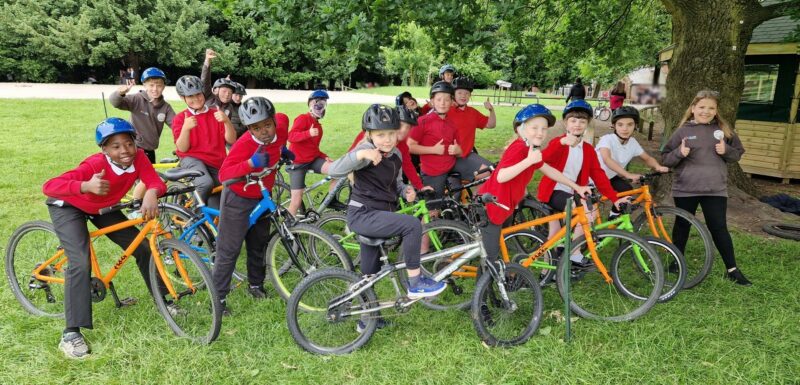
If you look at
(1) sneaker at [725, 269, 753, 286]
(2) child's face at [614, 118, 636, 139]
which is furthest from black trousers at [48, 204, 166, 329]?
(1) sneaker at [725, 269, 753, 286]

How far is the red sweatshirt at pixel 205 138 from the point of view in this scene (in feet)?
17.0

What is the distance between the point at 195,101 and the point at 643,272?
182 inches

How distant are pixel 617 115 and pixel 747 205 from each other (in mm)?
4027

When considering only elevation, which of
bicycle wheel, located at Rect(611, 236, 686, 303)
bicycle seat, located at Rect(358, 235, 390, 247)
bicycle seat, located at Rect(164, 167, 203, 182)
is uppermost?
bicycle seat, located at Rect(164, 167, 203, 182)

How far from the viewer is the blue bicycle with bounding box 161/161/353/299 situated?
4.19 m

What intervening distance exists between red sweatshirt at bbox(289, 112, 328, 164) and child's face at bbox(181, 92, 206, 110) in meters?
1.11

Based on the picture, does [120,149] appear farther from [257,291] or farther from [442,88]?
[442,88]

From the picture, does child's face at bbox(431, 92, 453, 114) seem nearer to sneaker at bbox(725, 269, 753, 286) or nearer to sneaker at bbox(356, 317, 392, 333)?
sneaker at bbox(356, 317, 392, 333)

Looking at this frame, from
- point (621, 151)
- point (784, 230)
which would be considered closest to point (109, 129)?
point (621, 151)

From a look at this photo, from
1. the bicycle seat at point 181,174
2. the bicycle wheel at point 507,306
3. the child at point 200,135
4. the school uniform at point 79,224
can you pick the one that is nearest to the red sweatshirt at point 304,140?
the child at point 200,135

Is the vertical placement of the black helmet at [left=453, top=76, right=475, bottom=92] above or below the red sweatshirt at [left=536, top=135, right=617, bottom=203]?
above

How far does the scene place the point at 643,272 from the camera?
14.4ft

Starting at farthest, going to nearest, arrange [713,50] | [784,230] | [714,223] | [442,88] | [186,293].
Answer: [713,50] → [784,230] → [442,88] → [714,223] → [186,293]

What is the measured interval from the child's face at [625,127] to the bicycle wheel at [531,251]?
56.0 inches
